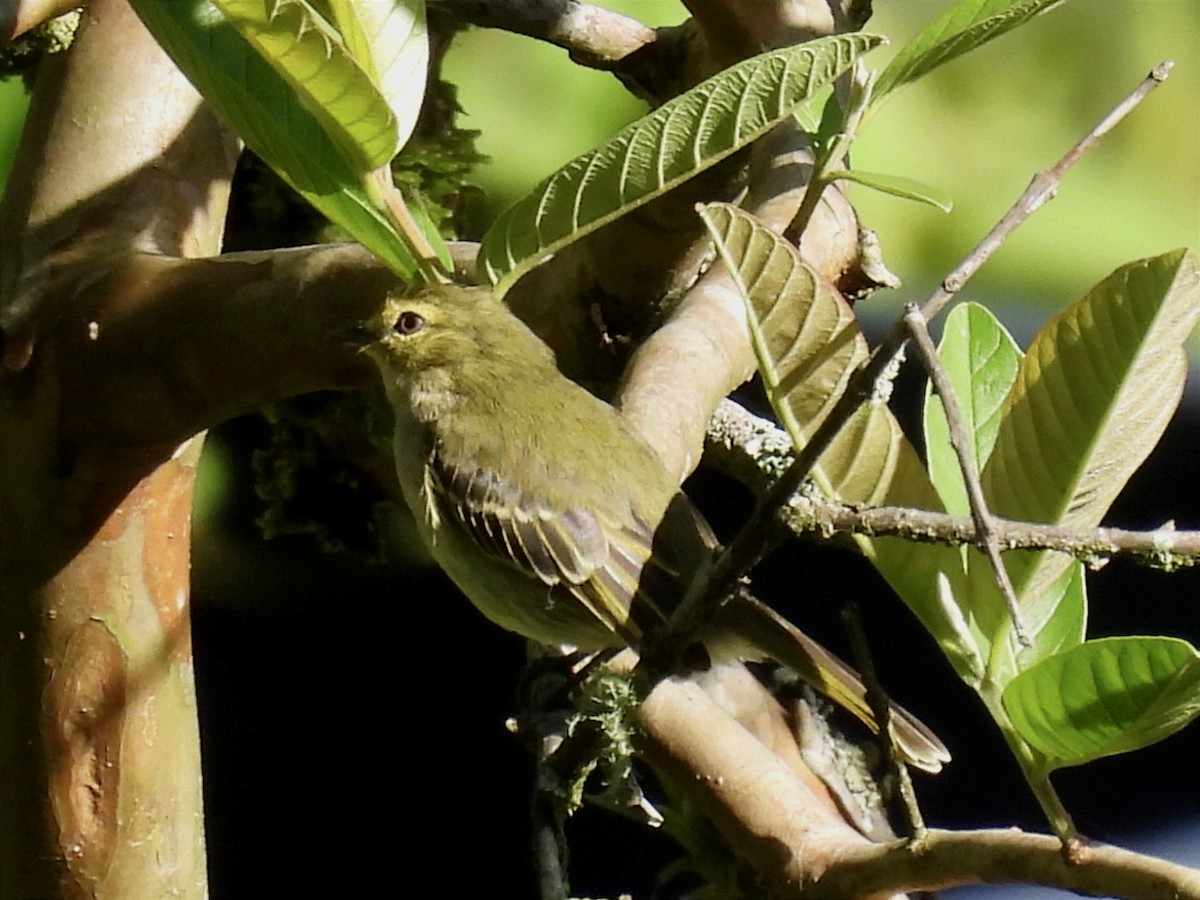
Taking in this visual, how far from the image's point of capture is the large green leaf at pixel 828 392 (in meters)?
0.74

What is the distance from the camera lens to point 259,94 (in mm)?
758

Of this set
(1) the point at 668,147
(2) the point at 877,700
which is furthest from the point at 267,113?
(2) the point at 877,700

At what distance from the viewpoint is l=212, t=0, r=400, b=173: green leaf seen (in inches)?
26.3

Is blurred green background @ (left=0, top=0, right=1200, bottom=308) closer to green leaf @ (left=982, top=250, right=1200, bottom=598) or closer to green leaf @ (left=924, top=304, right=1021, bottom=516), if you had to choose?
green leaf @ (left=924, top=304, right=1021, bottom=516)

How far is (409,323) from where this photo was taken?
1.27 m

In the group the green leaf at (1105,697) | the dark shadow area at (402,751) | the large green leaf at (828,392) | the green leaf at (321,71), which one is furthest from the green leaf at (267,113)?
the dark shadow area at (402,751)

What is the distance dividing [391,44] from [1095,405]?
1.44 ft

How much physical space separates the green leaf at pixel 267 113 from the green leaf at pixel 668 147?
0.25ft

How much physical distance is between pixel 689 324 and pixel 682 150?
35 cm

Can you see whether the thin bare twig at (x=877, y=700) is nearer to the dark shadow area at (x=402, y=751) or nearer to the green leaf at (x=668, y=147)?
the green leaf at (x=668, y=147)

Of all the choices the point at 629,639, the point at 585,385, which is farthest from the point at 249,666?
the point at 629,639

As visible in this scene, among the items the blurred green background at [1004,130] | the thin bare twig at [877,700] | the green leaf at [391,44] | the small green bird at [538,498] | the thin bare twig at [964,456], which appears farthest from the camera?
the blurred green background at [1004,130]

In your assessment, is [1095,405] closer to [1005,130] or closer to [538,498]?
[538,498]

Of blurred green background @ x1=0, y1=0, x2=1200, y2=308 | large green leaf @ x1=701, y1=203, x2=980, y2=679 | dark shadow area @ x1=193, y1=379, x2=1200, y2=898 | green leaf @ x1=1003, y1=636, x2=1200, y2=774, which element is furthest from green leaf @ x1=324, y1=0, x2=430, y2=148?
dark shadow area @ x1=193, y1=379, x2=1200, y2=898
